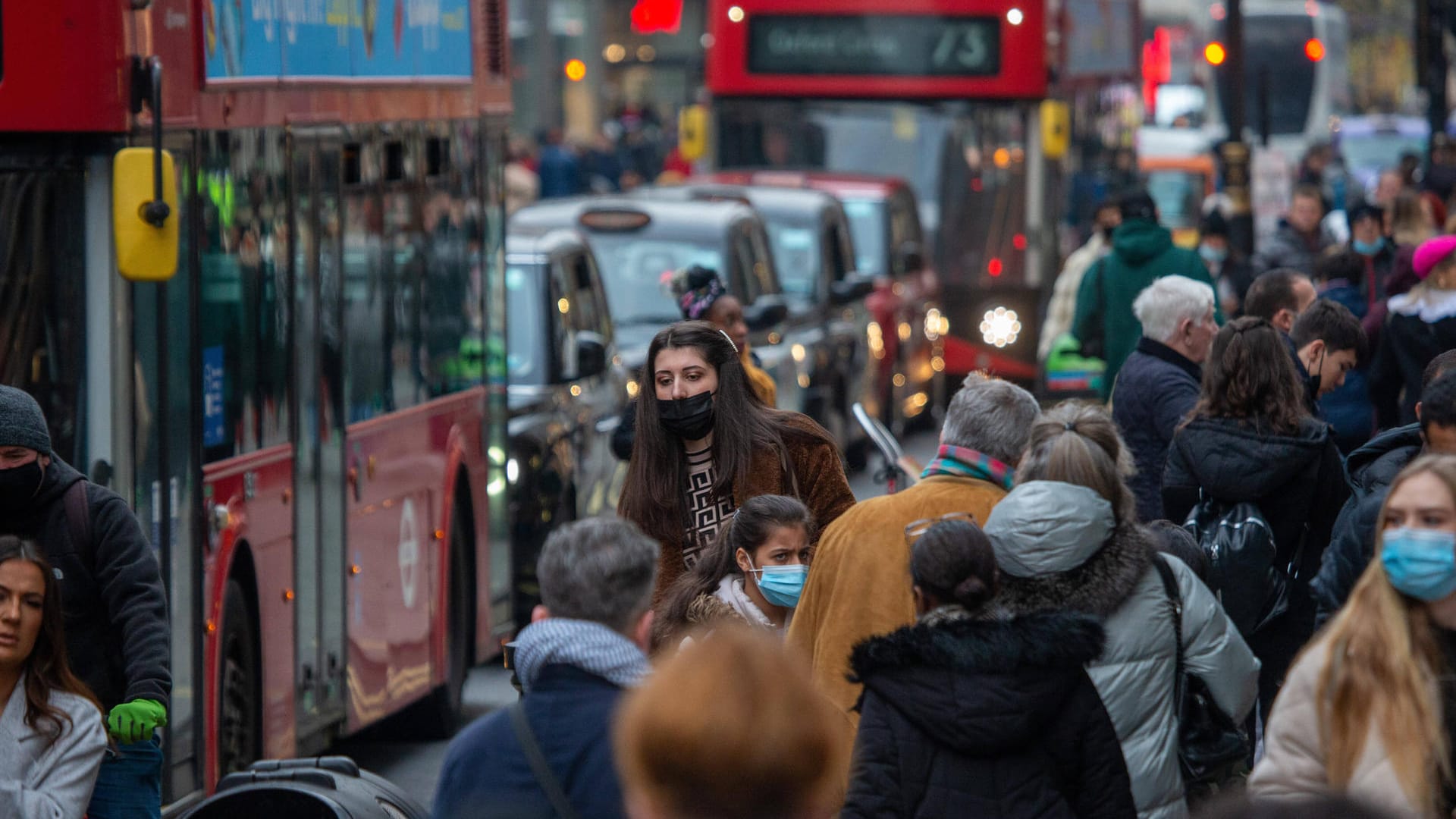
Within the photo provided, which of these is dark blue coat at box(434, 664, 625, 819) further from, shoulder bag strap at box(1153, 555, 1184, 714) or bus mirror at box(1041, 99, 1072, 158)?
bus mirror at box(1041, 99, 1072, 158)

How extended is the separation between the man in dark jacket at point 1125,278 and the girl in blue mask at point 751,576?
587 centimetres

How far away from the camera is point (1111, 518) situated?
5.20 meters

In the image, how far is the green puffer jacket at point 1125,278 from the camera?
1197 centimetres

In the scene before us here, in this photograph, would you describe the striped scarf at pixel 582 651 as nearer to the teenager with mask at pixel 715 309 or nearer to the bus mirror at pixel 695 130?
the teenager with mask at pixel 715 309

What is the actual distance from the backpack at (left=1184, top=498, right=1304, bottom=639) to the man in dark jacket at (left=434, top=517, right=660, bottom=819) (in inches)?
130

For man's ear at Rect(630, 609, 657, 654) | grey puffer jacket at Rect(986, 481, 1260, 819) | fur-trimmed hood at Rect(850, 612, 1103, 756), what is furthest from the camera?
grey puffer jacket at Rect(986, 481, 1260, 819)

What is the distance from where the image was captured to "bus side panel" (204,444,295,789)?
8195 millimetres

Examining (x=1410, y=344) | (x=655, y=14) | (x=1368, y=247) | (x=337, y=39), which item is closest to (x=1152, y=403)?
(x=1410, y=344)

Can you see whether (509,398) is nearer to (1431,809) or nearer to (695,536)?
(695,536)

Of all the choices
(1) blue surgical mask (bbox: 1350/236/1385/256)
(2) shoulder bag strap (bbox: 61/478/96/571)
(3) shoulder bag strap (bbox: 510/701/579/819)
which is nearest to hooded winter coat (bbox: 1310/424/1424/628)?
(3) shoulder bag strap (bbox: 510/701/579/819)

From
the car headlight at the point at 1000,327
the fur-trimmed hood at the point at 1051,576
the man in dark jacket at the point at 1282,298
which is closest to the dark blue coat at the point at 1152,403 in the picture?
the man in dark jacket at the point at 1282,298

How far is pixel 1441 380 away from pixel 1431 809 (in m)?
1.62

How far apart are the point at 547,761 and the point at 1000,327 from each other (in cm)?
1891

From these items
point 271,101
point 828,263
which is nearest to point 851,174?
point 828,263
